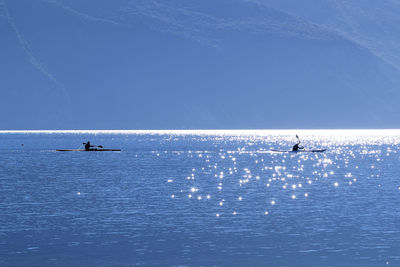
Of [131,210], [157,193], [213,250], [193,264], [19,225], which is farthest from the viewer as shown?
[157,193]

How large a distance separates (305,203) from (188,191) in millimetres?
14582

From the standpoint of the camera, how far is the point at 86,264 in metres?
44.4

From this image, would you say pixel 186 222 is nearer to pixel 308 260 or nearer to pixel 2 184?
pixel 308 260

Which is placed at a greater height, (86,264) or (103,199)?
(103,199)

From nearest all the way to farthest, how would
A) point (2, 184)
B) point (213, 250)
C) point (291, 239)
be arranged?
point (213, 250), point (291, 239), point (2, 184)

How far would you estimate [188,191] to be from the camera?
80.7 metres

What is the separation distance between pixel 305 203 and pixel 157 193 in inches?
598

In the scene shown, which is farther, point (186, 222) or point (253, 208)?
point (253, 208)

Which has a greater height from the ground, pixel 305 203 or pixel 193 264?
pixel 305 203

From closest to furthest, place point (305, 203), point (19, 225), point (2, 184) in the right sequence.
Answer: point (19, 225) < point (305, 203) < point (2, 184)

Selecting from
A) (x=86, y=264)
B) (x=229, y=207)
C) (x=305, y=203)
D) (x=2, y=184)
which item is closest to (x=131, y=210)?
(x=229, y=207)

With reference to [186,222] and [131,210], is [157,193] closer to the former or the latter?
[131,210]

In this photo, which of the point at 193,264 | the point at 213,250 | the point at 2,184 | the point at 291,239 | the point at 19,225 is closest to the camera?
the point at 193,264

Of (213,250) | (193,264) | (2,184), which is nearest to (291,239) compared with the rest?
(213,250)
